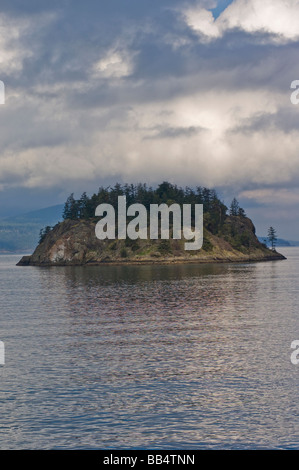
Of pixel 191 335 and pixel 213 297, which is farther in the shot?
pixel 213 297

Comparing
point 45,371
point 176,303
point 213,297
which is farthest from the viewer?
point 213,297

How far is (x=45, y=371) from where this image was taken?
1638 inches

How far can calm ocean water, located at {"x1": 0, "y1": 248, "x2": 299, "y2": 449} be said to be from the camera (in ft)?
92.5

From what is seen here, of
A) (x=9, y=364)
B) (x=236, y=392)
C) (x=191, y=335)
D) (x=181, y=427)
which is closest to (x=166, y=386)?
(x=236, y=392)

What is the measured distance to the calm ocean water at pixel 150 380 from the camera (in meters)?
28.2

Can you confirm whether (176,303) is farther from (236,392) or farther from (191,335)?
(236,392)

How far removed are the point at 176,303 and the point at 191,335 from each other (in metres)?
31.3

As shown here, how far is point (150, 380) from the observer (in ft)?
127

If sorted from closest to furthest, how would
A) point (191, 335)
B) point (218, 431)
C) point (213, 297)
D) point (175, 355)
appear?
A: point (218, 431)
point (175, 355)
point (191, 335)
point (213, 297)
